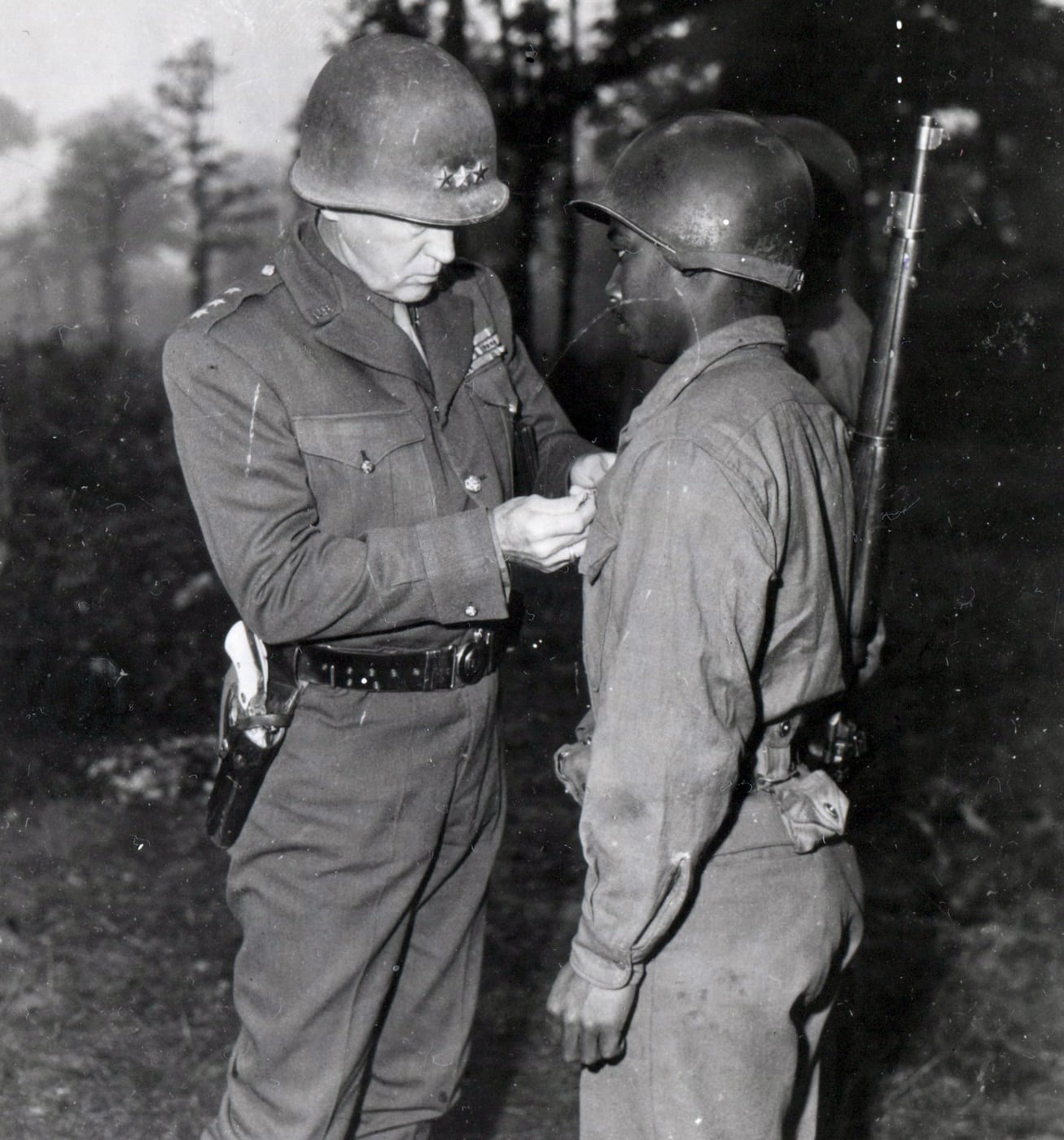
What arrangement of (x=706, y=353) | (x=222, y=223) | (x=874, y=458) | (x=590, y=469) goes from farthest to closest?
(x=222, y=223) < (x=874, y=458) < (x=590, y=469) < (x=706, y=353)

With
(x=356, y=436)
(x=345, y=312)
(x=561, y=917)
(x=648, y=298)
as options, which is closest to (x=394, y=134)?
(x=345, y=312)

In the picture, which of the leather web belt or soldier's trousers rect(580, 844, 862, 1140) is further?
the leather web belt

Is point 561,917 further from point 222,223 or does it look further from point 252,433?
point 222,223

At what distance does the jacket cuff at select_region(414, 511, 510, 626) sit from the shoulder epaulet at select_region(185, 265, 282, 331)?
602mm

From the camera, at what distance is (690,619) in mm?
1899

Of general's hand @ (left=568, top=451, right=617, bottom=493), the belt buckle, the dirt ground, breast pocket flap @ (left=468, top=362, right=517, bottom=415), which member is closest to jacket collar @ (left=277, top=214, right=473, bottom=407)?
breast pocket flap @ (left=468, top=362, right=517, bottom=415)

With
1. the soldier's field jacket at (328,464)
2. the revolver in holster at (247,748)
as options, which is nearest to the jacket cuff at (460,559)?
the soldier's field jacket at (328,464)

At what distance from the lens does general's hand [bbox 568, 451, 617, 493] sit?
2963mm

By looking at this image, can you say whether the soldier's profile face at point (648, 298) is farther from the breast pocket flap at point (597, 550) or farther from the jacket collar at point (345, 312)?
the jacket collar at point (345, 312)

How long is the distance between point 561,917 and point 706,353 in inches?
121

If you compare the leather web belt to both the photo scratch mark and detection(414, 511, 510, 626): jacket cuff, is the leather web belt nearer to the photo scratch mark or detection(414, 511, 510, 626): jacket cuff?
detection(414, 511, 510, 626): jacket cuff

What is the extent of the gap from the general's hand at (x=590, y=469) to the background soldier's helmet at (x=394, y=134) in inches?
24.5

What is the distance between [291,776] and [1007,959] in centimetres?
304

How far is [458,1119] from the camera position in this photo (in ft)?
11.9
